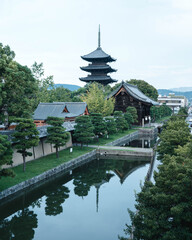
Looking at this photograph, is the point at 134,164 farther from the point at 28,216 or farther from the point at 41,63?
the point at 41,63

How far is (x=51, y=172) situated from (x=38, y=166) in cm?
160

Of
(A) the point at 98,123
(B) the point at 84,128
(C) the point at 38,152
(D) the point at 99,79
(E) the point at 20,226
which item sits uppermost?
(D) the point at 99,79

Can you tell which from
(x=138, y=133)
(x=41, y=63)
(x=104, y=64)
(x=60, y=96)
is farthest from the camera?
(x=104, y=64)

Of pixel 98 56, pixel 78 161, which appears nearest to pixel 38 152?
pixel 78 161

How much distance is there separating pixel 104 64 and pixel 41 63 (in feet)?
98.3

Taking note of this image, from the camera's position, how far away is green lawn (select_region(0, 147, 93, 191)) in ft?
62.1

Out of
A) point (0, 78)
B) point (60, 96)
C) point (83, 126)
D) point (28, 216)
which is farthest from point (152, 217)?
point (60, 96)

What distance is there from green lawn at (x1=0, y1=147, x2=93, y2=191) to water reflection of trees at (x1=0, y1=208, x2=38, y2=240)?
2.75 meters

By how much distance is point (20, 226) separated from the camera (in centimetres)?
1491

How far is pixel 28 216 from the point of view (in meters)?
16.1

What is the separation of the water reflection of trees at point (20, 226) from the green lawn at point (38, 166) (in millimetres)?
2748

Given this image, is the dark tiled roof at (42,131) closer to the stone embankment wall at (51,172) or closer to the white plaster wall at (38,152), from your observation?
the white plaster wall at (38,152)

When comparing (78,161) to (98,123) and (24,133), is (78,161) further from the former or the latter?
(24,133)

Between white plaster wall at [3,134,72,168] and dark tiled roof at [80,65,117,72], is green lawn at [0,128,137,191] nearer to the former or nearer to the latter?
white plaster wall at [3,134,72,168]
